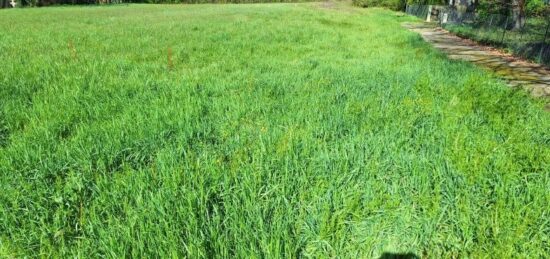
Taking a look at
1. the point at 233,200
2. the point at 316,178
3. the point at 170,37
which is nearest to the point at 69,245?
the point at 233,200

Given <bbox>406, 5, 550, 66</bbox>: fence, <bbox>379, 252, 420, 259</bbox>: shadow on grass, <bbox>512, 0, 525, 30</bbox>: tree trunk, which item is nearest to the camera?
<bbox>379, 252, 420, 259</bbox>: shadow on grass

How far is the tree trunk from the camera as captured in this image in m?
11.7

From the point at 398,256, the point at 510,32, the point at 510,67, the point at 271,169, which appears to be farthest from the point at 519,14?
the point at 398,256

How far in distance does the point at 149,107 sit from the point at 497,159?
390 centimetres

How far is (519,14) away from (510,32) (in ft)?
5.79

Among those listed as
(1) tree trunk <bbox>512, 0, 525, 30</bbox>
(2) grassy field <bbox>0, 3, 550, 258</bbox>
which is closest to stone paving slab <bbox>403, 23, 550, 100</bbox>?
(1) tree trunk <bbox>512, 0, 525, 30</bbox>

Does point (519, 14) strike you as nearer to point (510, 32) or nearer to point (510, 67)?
point (510, 32)

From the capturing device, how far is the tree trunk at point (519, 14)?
11711mm

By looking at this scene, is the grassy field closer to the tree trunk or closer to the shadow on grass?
the shadow on grass

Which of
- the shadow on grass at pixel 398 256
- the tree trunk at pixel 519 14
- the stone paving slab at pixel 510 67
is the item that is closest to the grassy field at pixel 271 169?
the shadow on grass at pixel 398 256

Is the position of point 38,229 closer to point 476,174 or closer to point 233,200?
point 233,200

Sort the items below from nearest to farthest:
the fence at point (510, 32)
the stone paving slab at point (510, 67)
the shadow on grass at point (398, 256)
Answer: the shadow on grass at point (398, 256) < the stone paving slab at point (510, 67) < the fence at point (510, 32)

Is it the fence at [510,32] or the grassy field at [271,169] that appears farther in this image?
the fence at [510,32]

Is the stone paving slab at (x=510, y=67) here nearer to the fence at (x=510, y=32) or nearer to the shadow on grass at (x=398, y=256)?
the fence at (x=510, y=32)
